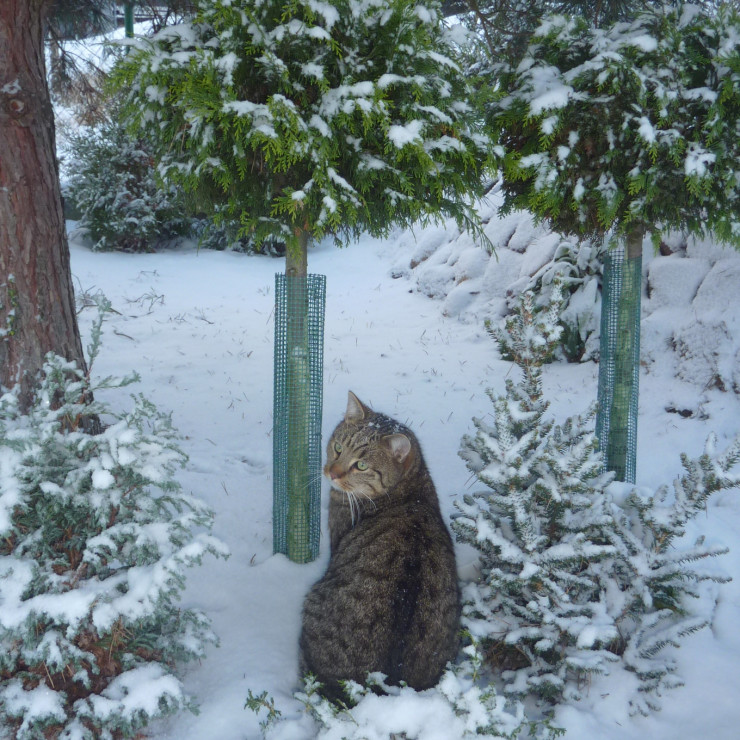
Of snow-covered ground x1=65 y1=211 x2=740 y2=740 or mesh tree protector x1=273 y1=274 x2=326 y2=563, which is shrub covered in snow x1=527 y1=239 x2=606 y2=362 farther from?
mesh tree protector x1=273 y1=274 x2=326 y2=563

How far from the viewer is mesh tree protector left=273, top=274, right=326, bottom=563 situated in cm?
326

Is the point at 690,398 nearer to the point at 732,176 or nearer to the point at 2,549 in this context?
the point at 732,176

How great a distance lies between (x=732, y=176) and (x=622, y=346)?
1110mm

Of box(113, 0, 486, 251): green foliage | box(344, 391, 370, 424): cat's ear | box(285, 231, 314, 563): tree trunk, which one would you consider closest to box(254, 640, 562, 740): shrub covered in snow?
box(285, 231, 314, 563): tree trunk

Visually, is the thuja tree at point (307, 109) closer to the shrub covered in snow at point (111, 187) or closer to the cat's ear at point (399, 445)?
the cat's ear at point (399, 445)

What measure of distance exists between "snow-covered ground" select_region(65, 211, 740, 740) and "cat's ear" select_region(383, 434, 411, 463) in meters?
0.79

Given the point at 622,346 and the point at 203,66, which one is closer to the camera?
the point at 203,66

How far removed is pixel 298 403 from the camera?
3.31m

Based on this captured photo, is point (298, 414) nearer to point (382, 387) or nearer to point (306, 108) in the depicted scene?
point (306, 108)

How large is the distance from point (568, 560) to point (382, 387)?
346cm

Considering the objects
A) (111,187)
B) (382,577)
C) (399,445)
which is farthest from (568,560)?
(111,187)

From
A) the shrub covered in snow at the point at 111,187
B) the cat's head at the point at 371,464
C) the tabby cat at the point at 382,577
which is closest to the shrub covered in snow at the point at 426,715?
the tabby cat at the point at 382,577

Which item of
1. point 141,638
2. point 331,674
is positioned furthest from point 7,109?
point 331,674

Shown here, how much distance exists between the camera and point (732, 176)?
10.00ft
